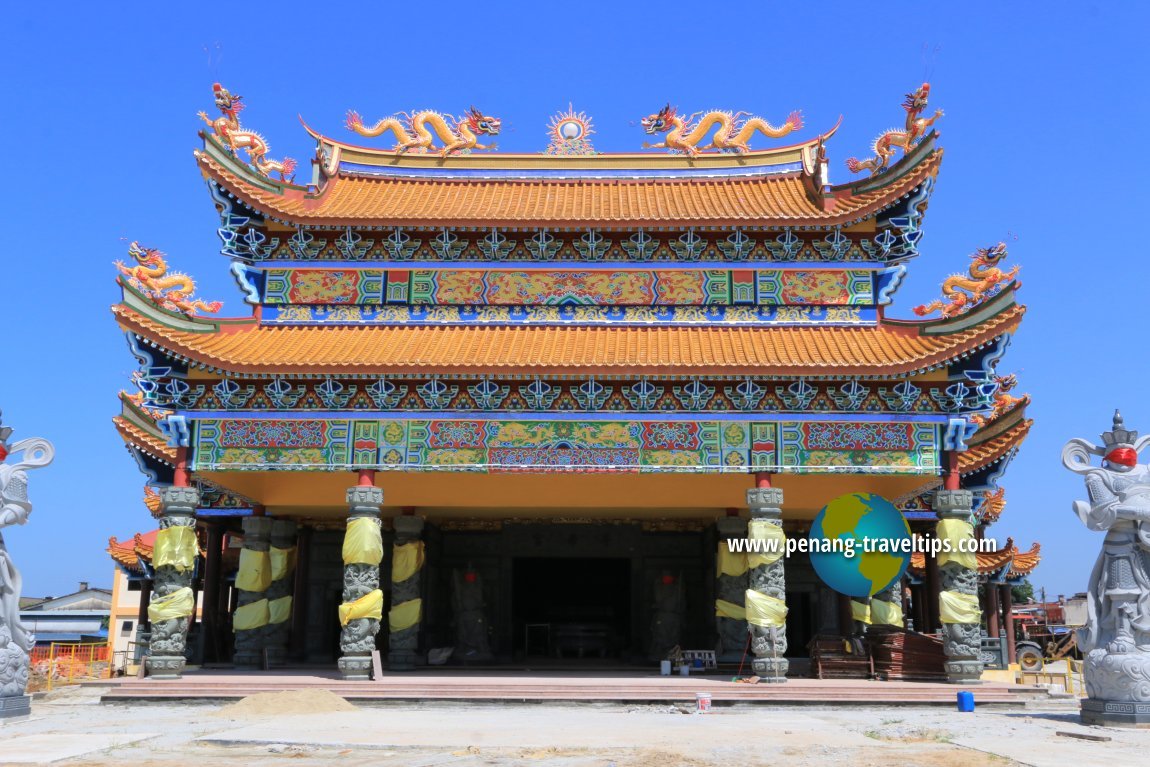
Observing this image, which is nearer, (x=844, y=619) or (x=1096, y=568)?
(x=1096, y=568)

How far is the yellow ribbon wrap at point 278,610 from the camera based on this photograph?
21.2m

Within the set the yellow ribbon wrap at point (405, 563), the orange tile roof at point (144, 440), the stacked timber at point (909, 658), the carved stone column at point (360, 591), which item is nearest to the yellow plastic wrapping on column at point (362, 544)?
the carved stone column at point (360, 591)

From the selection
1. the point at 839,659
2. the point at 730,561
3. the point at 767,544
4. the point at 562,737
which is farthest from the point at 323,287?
the point at 839,659

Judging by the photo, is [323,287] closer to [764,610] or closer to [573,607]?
[573,607]

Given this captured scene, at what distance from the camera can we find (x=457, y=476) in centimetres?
1995

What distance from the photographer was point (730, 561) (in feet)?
65.4

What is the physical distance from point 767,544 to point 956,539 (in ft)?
10.6

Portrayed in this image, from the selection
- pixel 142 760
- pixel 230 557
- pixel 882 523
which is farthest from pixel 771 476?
pixel 230 557

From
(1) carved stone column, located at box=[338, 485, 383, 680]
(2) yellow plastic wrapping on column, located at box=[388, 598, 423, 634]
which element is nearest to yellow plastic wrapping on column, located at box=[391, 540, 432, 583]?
(2) yellow plastic wrapping on column, located at box=[388, 598, 423, 634]

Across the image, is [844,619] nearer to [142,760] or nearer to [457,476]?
[457,476]

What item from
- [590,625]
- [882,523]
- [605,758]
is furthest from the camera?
[590,625]

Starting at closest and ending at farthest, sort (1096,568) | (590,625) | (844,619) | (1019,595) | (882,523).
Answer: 1. (1096,568)
2. (882,523)
3. (844,619)
4. (590,625)
5. (1019,595)

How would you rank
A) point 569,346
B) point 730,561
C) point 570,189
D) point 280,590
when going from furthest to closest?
point 570,189
point 280,590
point 730,561
point 569,346

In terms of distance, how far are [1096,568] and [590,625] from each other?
42.6 ft
